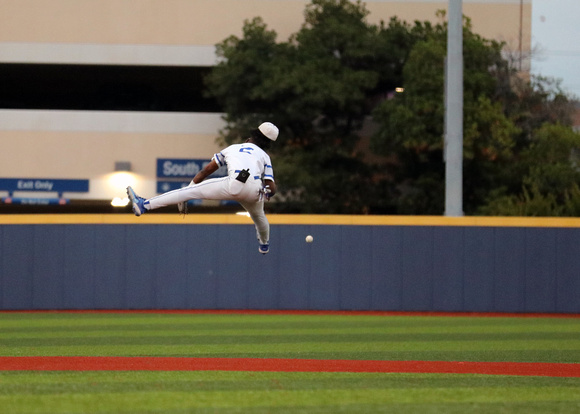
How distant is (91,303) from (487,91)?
41.2 feet

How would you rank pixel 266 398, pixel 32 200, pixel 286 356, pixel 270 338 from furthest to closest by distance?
pixel 32 200
pixel 270 338
pixel 286 356
pixel 266 398

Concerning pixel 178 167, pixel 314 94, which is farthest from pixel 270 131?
pixel 178 167

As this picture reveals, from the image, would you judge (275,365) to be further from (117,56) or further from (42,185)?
(117,56)

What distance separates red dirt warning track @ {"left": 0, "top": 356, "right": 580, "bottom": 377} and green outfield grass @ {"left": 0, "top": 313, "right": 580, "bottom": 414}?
0.47 metres

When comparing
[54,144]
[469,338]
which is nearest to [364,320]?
[469,338]

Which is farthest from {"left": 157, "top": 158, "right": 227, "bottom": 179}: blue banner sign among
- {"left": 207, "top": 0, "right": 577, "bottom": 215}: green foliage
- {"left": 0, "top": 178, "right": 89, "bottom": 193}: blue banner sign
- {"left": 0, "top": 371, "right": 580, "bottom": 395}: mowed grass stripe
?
{"left": 0, "top": 371, "right": 580, "bottom": 395}: mowed grass stripe

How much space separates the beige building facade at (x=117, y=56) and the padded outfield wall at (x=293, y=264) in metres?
7.65

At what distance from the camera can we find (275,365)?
11219 mm

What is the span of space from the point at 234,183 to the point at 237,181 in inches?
1.6

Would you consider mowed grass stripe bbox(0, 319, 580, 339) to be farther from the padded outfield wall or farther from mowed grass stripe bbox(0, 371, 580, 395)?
mowed grass stripe bbox(0, 371, 580, 395)

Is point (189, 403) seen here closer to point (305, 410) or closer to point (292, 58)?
point (305, 410)

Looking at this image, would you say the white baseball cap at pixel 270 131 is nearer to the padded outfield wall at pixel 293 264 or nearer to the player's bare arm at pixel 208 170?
the player's bare arm at pixel 208 170

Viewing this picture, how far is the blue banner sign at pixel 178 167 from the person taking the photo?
96.4 feet

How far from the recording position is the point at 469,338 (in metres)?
15.6
